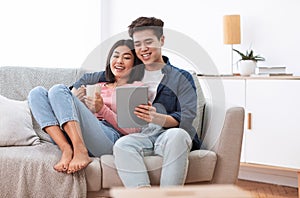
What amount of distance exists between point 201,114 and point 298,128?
1.07 meters

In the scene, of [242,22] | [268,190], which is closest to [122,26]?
[242,22]

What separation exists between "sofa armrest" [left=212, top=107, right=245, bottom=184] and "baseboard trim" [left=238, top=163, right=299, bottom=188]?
1.09 metres

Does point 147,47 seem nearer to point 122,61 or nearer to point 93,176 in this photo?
point 122,61

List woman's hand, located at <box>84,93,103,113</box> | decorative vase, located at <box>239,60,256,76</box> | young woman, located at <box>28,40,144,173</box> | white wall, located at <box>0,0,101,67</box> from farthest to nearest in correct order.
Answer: white wall, located at <box>0,0,101,67</box> < decorative vase, located at <box>239,60,256,76</box> < woman's hand, located at <box>84,93,103,113</box> < young woman, located at <box>28,40,144,173</box>

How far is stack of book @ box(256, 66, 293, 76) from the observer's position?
3564mm

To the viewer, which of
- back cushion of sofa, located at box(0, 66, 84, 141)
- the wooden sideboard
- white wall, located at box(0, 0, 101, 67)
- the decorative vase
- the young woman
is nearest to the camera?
the young woman

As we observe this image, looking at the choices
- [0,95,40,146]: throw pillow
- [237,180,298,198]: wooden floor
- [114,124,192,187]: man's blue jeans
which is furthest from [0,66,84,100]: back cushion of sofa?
[237,180,298,198]: wooden floor

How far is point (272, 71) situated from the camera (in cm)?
360

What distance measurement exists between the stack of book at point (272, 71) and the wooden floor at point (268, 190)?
761 millimetres

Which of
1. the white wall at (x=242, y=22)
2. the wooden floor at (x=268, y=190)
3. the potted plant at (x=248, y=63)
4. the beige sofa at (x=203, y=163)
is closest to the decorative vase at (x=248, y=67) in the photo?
the potted plant at (x=248, y=63)

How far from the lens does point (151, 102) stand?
8.07ft

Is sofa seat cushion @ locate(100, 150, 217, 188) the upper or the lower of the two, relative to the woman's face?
lower

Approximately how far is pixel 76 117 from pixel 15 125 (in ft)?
1.19

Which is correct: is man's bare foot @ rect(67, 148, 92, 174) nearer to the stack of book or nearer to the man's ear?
the man's ear
